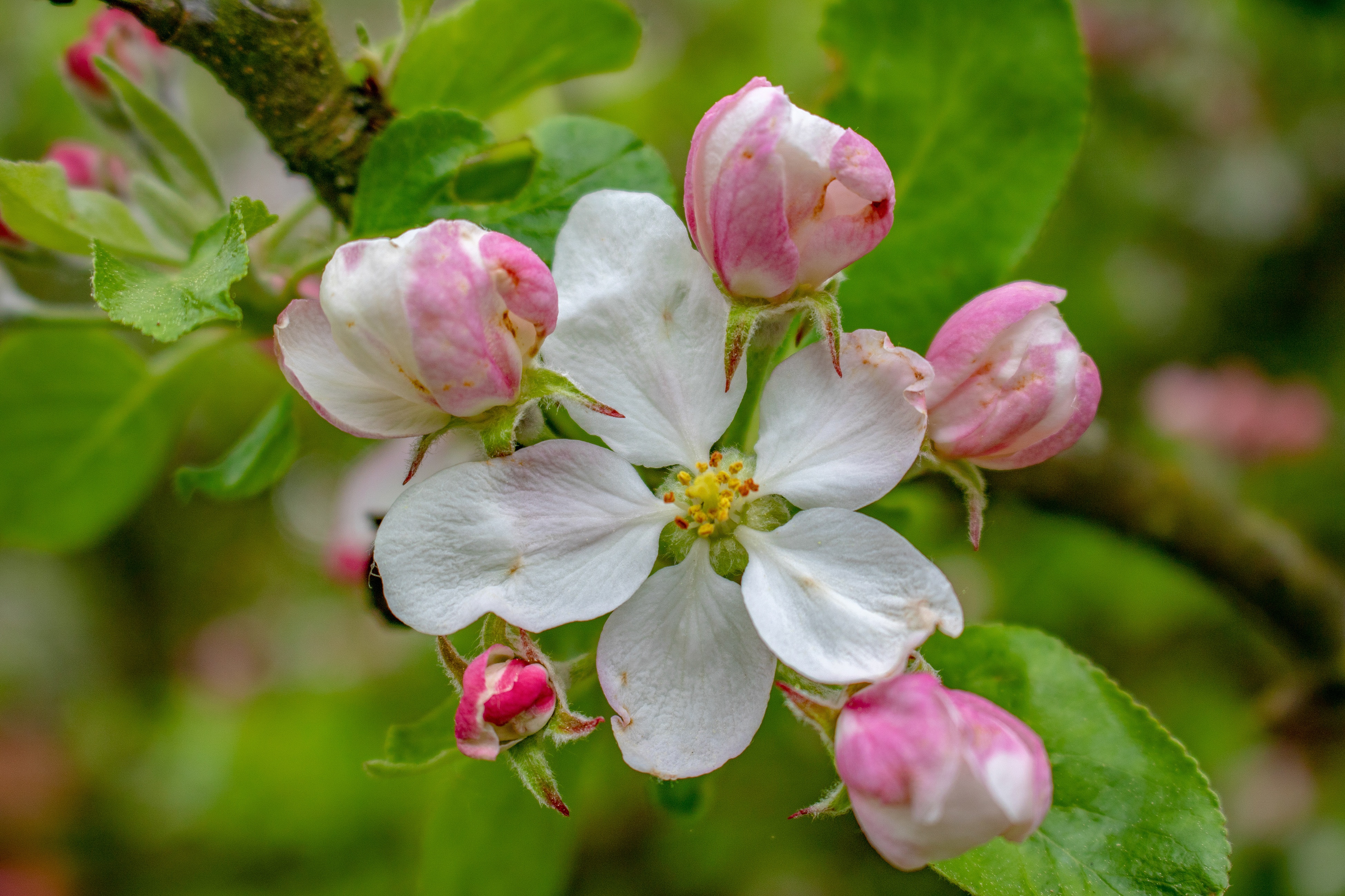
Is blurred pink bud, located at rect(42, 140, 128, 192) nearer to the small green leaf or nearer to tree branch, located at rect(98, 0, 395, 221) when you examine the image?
tree branch, located at rect(98, 0, 395, 221)

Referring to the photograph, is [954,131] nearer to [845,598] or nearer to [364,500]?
[845,598]

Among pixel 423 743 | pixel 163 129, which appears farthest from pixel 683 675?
pixel 163 129

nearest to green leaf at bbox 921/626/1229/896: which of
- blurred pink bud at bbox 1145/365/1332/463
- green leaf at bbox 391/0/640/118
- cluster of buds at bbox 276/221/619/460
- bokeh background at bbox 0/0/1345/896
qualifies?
cluster of buds at bbox 276/221/619/460

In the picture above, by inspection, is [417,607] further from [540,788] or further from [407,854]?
[407,854]

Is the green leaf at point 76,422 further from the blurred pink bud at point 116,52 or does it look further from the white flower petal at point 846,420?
the white flower petal at point 846,420

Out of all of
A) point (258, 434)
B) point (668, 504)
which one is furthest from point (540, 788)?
point (258, 434)

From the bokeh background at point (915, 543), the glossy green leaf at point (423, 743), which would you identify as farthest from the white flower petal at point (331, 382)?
the bokeh background at point (915, 543)
